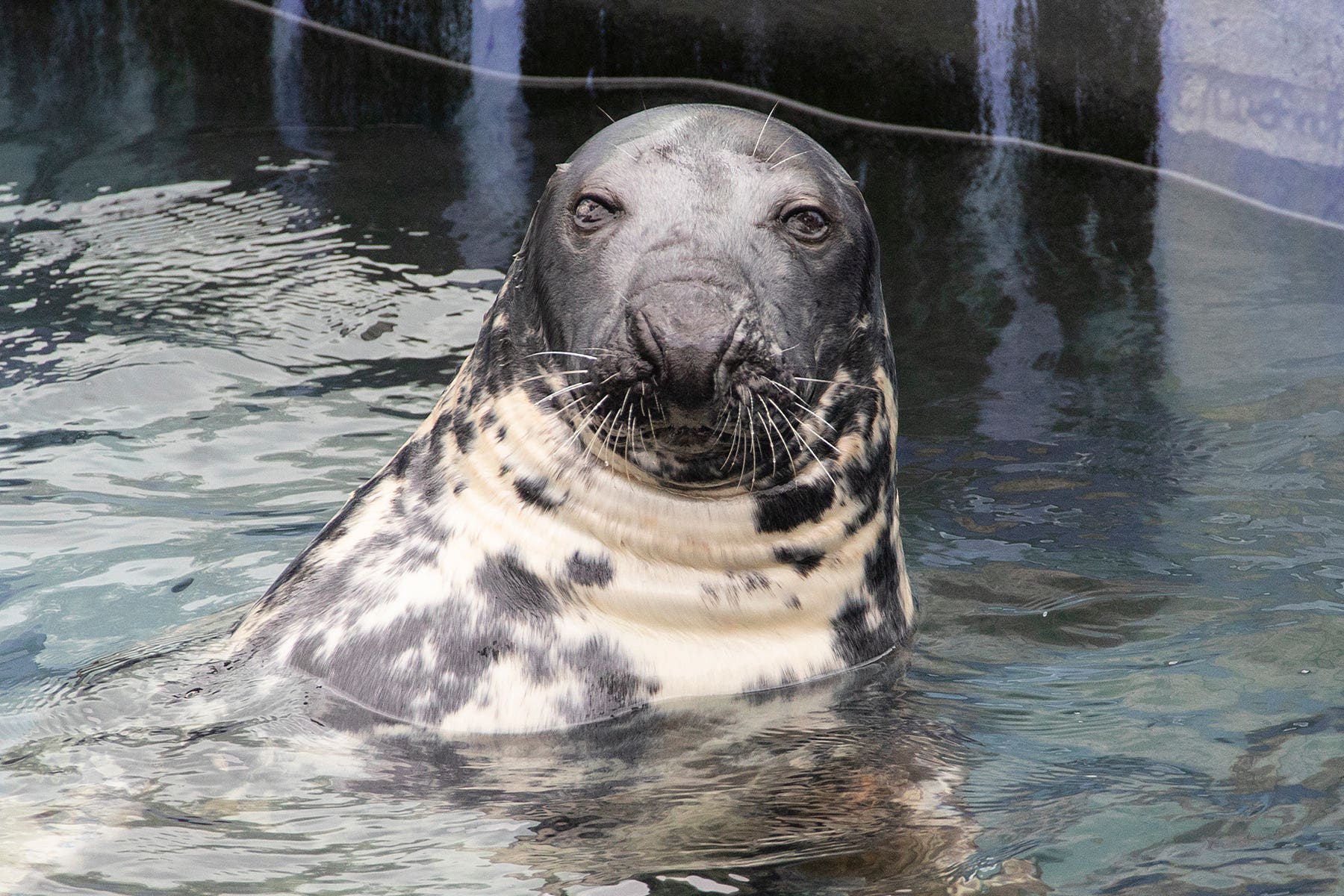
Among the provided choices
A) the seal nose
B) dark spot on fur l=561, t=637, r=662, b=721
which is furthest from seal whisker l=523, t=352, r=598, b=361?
dark spot on fur l=561, t=637, r=662, b=721

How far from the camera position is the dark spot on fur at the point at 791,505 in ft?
11.3

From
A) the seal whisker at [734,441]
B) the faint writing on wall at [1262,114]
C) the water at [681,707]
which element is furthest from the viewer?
the faint writing on wall at [1262,114]

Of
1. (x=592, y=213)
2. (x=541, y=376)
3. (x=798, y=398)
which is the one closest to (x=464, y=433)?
(x=541, y=376)

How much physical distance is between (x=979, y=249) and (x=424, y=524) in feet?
14.8

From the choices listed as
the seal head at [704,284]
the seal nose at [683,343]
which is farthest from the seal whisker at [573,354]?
the seal nose at [683,343]

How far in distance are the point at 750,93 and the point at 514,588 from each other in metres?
6.79

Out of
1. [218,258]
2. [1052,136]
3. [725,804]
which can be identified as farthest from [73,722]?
[1052,136]

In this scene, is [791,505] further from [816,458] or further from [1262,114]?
[1262,114]

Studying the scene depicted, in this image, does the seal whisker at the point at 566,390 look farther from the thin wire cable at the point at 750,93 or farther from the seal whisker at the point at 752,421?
the thin wire cable at the point at 750,93

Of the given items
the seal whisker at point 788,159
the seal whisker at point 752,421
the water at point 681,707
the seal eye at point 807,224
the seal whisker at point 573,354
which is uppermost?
the seal whisker at point 788,159

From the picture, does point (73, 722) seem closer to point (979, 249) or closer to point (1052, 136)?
point (979, 249)

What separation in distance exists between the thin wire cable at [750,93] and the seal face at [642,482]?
17.1ft

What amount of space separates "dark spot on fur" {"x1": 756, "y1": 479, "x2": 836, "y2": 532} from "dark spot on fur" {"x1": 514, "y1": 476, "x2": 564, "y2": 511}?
0.43m

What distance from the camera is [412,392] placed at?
5.67 m
